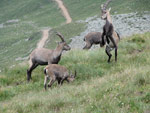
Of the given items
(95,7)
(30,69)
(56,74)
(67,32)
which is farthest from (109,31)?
(95,7)

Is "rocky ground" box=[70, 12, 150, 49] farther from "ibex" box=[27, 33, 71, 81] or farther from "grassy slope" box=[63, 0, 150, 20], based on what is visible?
"ibex" box=[27, 33, 71, 81]

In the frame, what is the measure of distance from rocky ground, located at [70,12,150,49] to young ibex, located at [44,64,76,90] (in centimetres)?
1941

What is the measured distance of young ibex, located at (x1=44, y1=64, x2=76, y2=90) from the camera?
10.1m

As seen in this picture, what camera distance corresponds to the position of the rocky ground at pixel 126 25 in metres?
31.2

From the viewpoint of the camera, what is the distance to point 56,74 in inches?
409

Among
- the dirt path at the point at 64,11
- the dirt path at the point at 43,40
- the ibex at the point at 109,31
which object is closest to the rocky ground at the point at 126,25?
the dirt path at the point at 43,40

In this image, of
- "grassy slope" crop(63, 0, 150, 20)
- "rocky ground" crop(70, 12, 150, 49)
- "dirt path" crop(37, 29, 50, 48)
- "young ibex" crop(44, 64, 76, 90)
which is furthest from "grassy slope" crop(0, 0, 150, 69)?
"young ibex" crop(44, 64, 76, 90)

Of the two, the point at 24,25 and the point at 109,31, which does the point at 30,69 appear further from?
the point at 24,25

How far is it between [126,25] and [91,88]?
2764 cm

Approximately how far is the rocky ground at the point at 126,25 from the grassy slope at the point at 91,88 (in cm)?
1766

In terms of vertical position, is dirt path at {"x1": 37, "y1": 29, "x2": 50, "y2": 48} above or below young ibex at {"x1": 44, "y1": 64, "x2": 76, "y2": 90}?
below

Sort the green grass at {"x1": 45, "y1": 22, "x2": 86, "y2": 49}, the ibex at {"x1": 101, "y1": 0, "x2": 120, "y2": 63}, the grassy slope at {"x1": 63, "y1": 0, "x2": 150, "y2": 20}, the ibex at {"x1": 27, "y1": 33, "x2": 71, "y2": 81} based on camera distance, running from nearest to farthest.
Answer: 1. the ibex at {"x1": 101, "y1": 0, "x2": 120, "y2": 63}
2. the ibex at {"x1": 27, "y1": 33, "x2": 71, "y2": 81}
3. the green grass at {"x1": 45, "y1": 22, "x2": 86, "y2": 49}
4. the grassy slope at {"x1": 63, "y1": 0, "x2": 150, "y2": 20}

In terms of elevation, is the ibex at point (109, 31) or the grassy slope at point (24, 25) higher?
the ibex at point (109, 31)

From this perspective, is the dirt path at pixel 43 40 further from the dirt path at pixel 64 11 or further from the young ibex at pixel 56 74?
the young ibex at pixel 56 74
